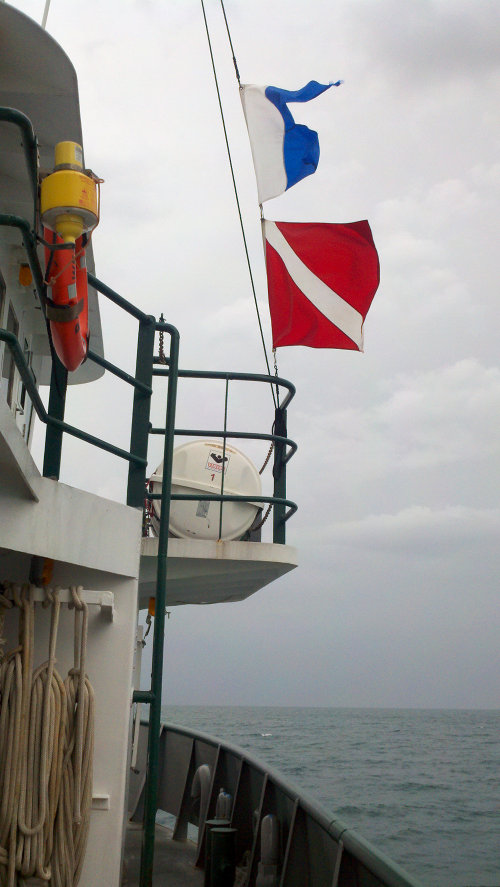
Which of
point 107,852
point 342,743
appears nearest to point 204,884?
point 107,852

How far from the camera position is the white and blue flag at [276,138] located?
8.50m

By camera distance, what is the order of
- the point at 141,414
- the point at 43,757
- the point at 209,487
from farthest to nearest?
the point at 209,487 → the point at 141,414 → the point at 43,757

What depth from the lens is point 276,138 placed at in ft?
28.2

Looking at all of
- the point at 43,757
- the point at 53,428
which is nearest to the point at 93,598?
the point at 43,757

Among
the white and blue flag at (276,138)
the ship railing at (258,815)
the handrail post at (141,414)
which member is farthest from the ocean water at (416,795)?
the white and blue flag at (276,138)

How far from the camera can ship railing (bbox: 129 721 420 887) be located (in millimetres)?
4340

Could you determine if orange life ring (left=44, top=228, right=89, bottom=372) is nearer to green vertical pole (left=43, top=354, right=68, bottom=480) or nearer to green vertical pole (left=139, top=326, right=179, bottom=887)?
green vertical pole (left=43, top=354, right=68, bottom=480)

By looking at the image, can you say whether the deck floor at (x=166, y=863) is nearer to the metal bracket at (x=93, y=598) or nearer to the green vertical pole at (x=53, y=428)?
the metal bracket at (x=93, y=598)

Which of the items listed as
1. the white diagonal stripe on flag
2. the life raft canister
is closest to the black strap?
the life raft canister

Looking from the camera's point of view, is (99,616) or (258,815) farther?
(258,815)

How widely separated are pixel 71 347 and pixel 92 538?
4.01ft

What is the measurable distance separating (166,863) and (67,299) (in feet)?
17.6

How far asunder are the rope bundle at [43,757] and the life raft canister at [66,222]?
60.3 inches

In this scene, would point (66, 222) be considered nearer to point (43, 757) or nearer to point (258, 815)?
point (43, 757)
